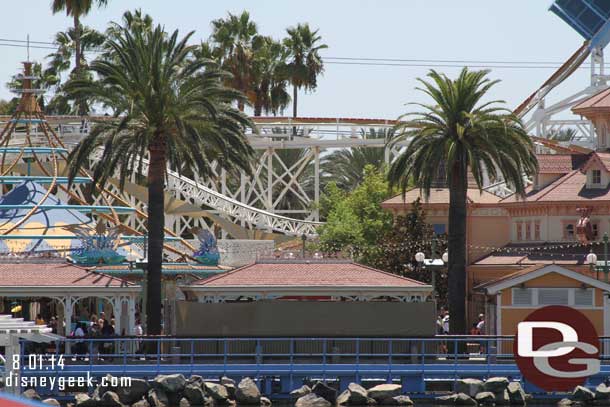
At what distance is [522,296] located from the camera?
52031 millimetres

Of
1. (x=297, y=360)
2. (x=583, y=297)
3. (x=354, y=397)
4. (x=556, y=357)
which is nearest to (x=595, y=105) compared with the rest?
(x=583, y=297)

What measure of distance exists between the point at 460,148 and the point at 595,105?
22.1 metres

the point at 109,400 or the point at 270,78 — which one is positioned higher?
the point at 270,78

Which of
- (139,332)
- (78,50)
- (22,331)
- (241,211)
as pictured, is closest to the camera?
(22,331)

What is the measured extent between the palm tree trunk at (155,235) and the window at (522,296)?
37.2ft

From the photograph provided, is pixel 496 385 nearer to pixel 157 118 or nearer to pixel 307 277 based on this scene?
pixel 307 277

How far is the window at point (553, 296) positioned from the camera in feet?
170

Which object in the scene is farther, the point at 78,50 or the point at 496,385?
the point at 78,50

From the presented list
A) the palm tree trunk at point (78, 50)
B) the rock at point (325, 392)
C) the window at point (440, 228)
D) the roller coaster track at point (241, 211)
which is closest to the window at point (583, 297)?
the rock at point (325, 392)

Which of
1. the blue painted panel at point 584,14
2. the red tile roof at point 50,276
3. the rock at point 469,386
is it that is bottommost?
the rock at point 469,386

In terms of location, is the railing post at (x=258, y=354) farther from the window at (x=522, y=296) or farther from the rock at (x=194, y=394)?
the window at (x=522, y=296)

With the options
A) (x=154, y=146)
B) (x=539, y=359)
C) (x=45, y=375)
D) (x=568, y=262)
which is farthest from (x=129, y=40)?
(x=568, y=262)

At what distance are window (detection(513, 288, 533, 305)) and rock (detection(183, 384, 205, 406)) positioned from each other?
12.2 metres

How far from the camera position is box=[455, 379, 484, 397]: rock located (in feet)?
150
